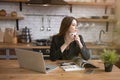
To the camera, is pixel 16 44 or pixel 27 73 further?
pixel 16 44

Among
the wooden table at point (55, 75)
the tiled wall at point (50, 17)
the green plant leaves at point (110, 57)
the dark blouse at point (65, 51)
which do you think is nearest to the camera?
the wooden table at point (55, 75)

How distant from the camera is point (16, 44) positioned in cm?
383

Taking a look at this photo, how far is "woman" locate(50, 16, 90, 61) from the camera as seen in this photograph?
265cm

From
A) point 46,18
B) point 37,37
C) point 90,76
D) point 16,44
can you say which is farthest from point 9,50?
point 90,76

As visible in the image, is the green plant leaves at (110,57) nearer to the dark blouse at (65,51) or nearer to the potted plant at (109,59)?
A: the potted plant at (109,59)

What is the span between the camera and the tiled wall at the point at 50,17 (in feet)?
13.6

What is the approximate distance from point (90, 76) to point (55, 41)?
101 centimetres

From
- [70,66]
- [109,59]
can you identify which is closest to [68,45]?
[70,66]

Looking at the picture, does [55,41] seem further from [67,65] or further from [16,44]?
[16,44]

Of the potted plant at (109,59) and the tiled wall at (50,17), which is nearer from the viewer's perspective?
the potted plant at (109,59)

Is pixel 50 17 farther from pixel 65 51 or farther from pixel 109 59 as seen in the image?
pixel 109 59

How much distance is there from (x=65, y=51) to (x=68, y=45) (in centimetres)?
10

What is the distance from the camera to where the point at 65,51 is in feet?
8.96

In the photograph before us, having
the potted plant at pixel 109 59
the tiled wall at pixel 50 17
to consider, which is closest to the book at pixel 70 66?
the potted plant at pixel 109 59
